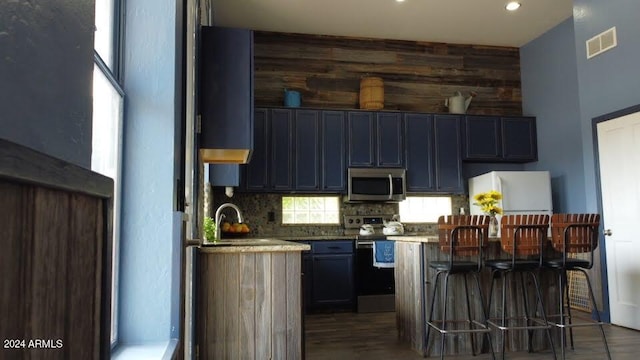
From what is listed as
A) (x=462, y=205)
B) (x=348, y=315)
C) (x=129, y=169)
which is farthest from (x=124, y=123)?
(x=462, y=205)

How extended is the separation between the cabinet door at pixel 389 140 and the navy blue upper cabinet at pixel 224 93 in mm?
3175

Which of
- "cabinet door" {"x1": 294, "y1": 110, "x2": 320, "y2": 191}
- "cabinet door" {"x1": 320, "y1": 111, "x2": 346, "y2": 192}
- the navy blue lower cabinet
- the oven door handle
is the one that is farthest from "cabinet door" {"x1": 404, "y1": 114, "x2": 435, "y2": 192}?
the navy blue lower cabinet

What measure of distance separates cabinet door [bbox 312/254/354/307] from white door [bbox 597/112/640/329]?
266 cm

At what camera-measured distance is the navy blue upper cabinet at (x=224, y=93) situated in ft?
9.35

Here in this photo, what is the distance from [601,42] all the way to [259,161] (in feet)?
12.7

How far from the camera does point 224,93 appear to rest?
9.40 feet

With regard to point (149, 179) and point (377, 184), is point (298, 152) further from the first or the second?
point (149, 179)

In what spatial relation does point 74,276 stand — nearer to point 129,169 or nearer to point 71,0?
point 71,0

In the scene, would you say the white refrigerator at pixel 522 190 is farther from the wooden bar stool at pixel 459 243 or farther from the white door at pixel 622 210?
the wooden bar stool at pixel 459 243

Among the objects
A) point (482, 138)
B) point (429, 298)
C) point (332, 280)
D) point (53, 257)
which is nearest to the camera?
point (53, 257)

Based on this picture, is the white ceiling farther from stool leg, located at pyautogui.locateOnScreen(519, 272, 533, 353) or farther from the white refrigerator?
stool leg, located at pyautogui.locateOnScreen(519, 272, 533, 353)

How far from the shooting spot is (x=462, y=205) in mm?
6332

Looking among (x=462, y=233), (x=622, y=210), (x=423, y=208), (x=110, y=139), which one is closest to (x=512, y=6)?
(x=622, y=210)

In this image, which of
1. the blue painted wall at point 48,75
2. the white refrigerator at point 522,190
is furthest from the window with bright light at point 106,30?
the white refrigerator at point 522,190
